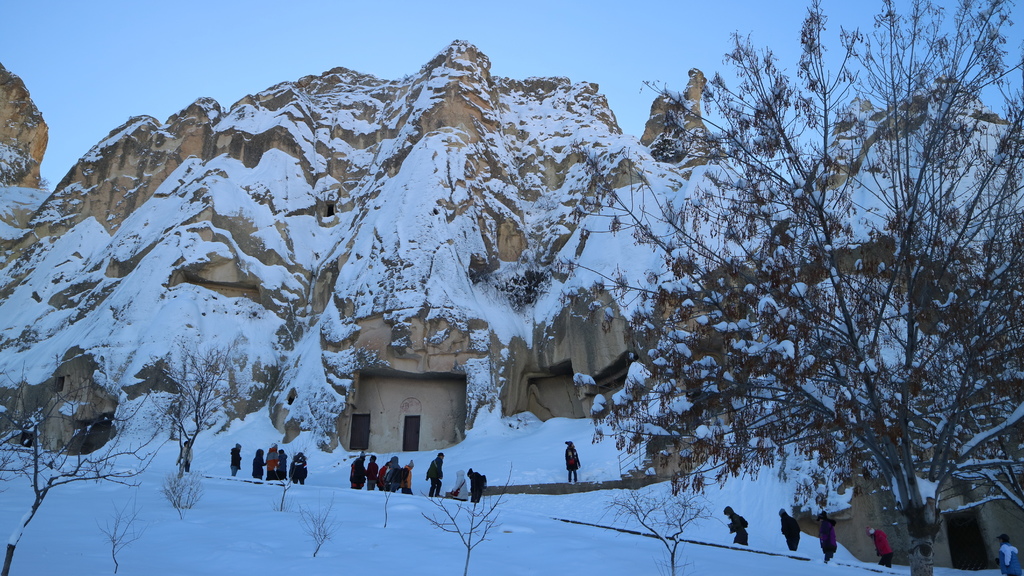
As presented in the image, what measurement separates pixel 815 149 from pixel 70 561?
31.0 ft

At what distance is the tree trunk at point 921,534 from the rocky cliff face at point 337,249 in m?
15.3

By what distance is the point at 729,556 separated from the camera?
10.6 m

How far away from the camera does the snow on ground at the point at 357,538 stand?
328 inches

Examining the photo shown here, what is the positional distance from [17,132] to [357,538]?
54.6 meters

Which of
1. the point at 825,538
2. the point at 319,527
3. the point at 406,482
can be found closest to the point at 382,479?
the point at 406,482

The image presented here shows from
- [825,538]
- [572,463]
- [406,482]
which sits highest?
[572,463]

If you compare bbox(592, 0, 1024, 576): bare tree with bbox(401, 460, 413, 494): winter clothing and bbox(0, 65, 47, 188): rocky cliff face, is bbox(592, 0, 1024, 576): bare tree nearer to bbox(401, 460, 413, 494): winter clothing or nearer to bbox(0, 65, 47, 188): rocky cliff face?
bbox(401, 460, 413, 494): winter clothing

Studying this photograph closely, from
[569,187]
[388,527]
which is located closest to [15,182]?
[569,187]

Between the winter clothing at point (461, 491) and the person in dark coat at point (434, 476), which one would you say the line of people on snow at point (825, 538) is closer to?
the winter clothing at point (461, 491)

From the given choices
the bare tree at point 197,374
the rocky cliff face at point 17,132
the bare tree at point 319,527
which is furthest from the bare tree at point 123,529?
the rocky cliff face at point 17,132

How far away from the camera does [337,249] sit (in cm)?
3356

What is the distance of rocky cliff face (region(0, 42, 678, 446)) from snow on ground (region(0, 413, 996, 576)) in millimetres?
9492

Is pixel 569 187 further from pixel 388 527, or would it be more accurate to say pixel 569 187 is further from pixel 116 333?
pixel 388 527

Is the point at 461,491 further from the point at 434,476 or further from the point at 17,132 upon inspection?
the point at 17,132
